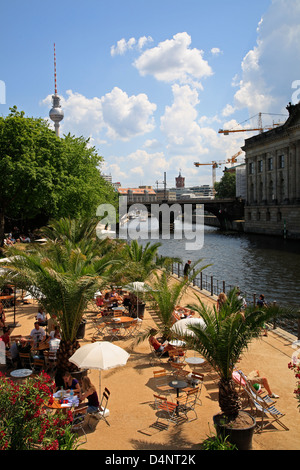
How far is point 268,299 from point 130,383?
19138 millimetres

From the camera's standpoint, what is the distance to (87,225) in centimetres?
2497

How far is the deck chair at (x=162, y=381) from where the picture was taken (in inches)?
417

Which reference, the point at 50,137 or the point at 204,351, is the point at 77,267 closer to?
the point at 204,351

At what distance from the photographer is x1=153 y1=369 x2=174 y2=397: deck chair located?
34.8 feet

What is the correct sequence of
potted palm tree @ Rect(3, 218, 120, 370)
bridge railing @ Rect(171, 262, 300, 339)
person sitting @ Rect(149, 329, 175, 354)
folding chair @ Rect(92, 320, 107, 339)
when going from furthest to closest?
bridge railing @ Rect(171, 262, 300, 339) → folding chair @ Rect(92, 320, 107, 339) → person sitting @ Rect(149, 329, 175, 354) → potted palm tree @ Rect(3, 218, 120, 370)

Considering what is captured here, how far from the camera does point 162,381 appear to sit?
38.9 feet

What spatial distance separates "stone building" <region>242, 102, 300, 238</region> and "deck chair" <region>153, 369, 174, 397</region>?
201ft

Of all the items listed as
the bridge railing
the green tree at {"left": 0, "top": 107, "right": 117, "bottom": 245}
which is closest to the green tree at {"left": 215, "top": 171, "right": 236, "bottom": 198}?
the green tree at {"left": 0, "top": 107, "right": 117, "bottom": 245}

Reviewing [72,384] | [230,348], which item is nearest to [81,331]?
[72,384]

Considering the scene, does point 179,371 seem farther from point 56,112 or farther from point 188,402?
point 56,112

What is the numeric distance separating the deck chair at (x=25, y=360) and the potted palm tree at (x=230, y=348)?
5.33 metres

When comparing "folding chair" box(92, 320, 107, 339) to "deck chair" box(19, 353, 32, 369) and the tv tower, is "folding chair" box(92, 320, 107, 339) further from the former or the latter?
the tv tower

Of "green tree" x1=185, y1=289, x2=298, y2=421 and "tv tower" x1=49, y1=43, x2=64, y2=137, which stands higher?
"tv tower" x1=49, y1=43, x2=64, y2=137
